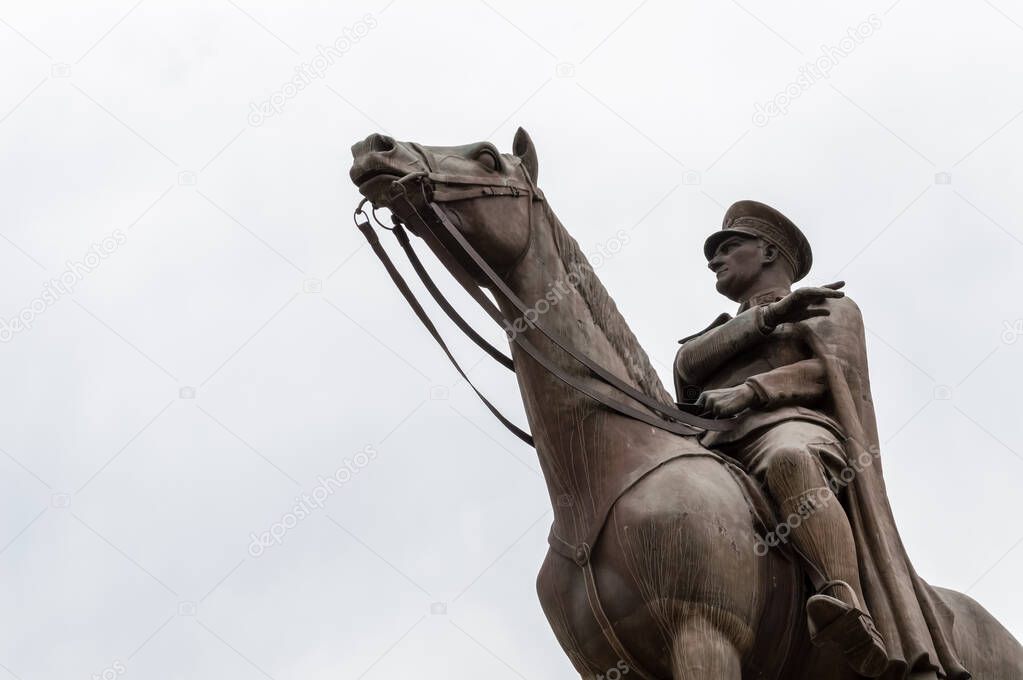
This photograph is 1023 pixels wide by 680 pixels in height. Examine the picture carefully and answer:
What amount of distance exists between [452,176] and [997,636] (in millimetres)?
4809

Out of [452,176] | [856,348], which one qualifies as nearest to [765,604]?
[856,348]

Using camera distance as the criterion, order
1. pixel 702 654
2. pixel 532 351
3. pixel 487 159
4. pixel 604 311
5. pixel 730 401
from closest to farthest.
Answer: pixel 702 654
pixel 532 351
pixel 487 159
pixel 604 311
pixel 730 401

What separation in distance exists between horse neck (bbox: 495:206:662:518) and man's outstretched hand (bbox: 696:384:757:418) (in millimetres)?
722

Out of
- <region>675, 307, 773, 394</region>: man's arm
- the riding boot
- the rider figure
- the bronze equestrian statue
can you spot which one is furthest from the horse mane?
the riding boot

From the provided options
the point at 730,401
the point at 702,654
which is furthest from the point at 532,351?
the point at 702,654

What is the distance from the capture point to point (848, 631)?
9922 millimetres

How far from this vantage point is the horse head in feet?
33.5

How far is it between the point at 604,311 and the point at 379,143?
1.79 meters

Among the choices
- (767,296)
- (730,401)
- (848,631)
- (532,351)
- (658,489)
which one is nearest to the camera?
(848,631)

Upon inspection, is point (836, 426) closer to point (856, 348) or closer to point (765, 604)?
point (856, 348)

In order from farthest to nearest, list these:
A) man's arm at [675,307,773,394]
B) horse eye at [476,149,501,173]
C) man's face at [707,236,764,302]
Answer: man's face at [707,236,764,302] → man's arm at [675,307,773,394] → horse eye at [476,149,501,173]

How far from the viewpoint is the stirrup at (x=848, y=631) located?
9812 mm

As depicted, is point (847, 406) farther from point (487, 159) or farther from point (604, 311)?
point (487, 159)

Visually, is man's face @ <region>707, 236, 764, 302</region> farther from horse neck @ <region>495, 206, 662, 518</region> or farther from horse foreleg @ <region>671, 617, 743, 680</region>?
horse foreleg @ <region>671, 617, 743, 680</region>
